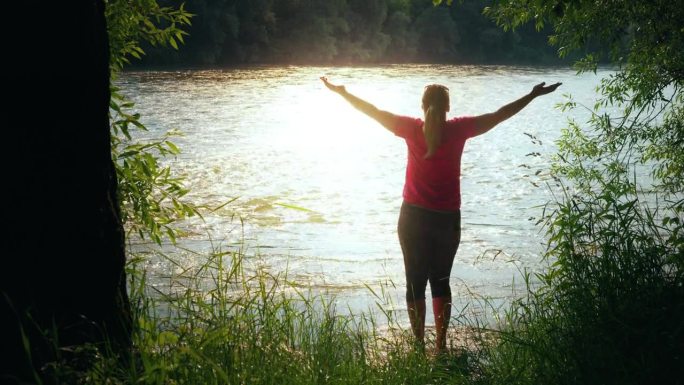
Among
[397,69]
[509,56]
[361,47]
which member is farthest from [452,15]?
[397,69]

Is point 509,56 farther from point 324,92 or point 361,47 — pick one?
point 324,92

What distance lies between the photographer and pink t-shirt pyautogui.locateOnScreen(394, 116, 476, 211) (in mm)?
5461

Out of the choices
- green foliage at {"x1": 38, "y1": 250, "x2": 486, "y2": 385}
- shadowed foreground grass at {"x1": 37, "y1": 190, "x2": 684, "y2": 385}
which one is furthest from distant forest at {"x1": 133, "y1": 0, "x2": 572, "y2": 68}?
green foliage at {"x1": 38, "y1": 250, "x2": 486, "y2": 385}

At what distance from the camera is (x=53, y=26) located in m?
3.10

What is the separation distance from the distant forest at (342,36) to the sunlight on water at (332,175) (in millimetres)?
8816

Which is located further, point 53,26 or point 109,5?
point 109,5

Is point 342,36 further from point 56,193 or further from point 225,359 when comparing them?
point 56,193

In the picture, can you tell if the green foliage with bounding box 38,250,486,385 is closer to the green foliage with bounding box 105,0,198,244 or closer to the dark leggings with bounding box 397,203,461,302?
the dark leggings with bounding box 397,203,461,302

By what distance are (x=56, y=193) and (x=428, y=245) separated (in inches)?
120

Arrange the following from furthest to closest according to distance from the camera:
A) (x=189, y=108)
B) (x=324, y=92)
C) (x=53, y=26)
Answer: (x=324, y=92) → (x=189, y=108) → (x=53, y=26)

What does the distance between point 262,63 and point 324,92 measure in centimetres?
1595

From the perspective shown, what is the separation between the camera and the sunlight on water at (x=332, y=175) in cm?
1052

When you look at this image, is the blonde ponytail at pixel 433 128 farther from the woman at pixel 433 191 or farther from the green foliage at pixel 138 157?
the green foliage at pixel 138 157

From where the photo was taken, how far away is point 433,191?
548 cm
